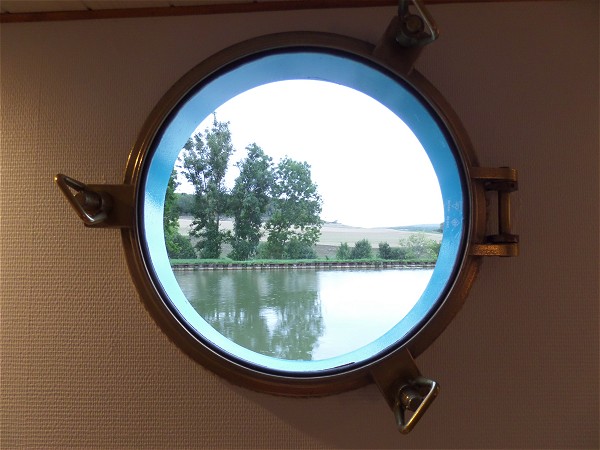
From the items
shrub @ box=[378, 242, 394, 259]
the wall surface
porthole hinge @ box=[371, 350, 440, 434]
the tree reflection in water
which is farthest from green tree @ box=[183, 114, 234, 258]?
porthole hinge @ box=[371, 350, 440, 434]

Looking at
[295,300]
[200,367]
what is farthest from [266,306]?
[200,367]

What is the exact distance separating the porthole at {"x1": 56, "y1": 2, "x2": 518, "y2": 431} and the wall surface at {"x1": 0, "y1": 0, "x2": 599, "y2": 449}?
0.04 m

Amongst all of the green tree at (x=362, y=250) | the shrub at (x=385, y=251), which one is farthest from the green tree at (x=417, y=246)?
the green tree at (x=362, y=250)

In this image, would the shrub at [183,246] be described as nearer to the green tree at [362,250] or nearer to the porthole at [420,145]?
the green tree at [362,250]

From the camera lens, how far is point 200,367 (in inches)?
24.8

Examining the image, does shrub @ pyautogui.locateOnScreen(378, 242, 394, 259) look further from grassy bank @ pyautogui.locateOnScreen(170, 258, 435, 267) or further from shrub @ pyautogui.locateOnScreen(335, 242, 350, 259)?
shrub @ pyautogui.locateOnScreen(335, 242, 350, 259)

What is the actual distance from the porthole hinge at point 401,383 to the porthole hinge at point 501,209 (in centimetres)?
21

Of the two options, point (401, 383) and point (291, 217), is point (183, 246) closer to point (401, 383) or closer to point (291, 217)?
point (291, 217)

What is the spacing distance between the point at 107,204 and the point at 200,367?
12.6 inches

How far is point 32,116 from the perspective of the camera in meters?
0.68

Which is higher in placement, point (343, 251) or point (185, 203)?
point (185, 203)

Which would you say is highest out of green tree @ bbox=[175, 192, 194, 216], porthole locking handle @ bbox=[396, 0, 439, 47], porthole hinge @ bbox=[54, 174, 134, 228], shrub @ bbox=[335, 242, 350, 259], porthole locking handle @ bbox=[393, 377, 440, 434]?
porthole locking handle @ bbox=[396, 0, 439, 47]

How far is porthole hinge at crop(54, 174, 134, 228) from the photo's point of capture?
1.90ft

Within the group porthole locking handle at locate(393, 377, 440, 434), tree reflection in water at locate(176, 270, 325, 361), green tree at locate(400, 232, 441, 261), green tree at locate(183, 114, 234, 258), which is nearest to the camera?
porthole locking handle at locate(393, 377, 440, 434)
